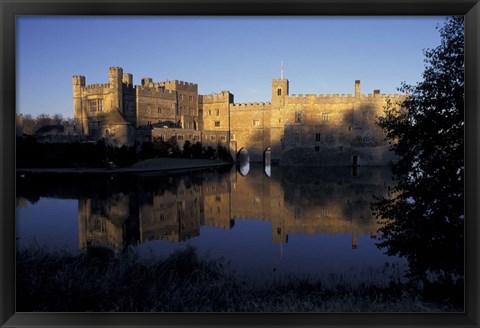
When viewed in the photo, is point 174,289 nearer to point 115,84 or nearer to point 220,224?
point 220,224

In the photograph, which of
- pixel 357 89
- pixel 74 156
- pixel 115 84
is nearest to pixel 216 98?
pixel 115 84

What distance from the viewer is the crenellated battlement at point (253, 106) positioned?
3459 cm

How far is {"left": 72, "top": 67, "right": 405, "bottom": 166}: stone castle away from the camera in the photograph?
2856 cm

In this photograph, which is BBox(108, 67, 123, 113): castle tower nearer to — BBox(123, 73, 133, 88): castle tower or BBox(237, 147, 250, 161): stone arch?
BBox(123, 73, 133, 88): castle tower

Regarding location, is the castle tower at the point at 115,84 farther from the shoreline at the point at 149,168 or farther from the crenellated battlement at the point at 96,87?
the shoreline at the point at 149,168

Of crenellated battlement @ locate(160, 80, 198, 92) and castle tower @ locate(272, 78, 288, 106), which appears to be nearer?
castle tower @ locate(272, 78, 288, 106)

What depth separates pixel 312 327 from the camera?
2.31m

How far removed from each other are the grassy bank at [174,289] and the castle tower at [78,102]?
27.2 m

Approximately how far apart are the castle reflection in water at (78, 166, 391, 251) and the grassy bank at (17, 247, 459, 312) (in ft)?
4.59

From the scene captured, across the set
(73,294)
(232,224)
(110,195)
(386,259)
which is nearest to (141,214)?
(232,224)

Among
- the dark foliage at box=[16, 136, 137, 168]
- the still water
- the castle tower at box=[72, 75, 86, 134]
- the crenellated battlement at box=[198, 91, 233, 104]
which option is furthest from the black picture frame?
the crenellated battlement at box=[198, 91, 233, 104]
